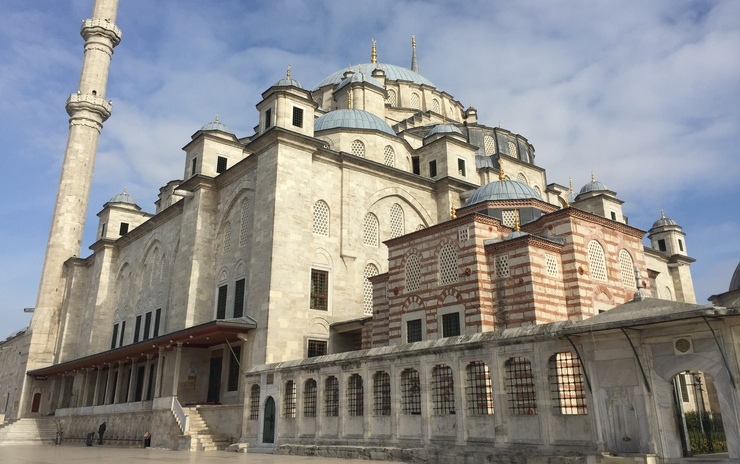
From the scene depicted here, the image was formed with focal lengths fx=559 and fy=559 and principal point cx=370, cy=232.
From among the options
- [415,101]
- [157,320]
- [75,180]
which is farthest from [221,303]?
[415,101]

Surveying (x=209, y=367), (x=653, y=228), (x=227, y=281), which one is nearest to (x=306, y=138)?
(x=227, y=281)

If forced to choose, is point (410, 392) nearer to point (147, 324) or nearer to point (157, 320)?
point (157, 320)

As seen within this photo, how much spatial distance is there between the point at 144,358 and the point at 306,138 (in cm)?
1211

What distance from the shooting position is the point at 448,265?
15.5 meters

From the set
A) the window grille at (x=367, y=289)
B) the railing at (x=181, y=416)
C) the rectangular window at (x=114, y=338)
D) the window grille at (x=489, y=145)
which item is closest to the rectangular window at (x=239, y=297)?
the railing at (x=181, y=416)

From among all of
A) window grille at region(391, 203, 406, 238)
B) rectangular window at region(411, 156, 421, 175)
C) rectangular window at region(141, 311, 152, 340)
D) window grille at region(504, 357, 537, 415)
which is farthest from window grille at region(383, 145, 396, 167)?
window grille at region(504, 357, 537, 415)

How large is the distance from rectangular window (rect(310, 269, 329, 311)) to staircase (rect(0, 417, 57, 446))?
14550 millimetres

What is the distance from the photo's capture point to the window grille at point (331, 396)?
1185cm

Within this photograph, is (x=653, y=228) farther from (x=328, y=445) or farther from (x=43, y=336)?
(x=43, y=336)

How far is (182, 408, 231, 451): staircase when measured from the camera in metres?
15.1

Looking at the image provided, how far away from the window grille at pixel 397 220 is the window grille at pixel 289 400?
9.51m

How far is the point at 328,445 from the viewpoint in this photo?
1145 cm

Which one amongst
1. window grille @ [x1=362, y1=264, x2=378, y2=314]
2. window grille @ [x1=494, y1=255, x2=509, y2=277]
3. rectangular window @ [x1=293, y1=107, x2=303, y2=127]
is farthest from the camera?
window grille @ [x1=362, y1=264, x2=378, y2=314]

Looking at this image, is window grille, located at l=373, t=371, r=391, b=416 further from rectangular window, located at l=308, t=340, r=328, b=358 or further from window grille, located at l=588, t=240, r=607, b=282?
window grille, located at l=588, t=240, r=607, b=282
